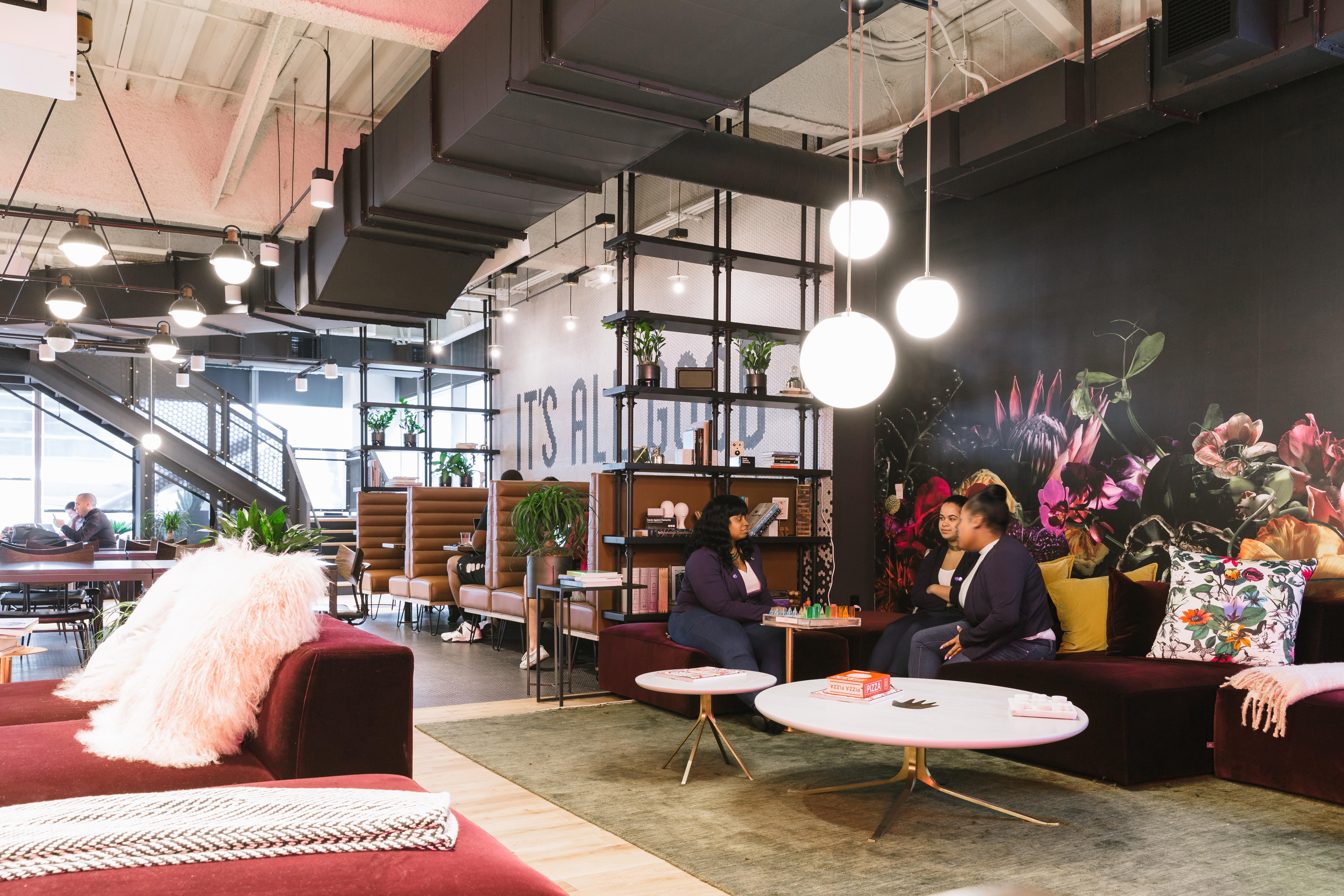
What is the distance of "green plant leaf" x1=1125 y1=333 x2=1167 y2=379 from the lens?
5.40 meters

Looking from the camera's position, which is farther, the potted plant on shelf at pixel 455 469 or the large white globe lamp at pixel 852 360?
the potted plant on shelf at pixel 455 469

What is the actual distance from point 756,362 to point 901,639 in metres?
2.39

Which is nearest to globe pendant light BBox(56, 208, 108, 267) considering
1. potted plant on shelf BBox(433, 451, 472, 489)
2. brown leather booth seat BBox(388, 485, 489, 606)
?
brown leather booth seat BBox(388, 485, 489, 606)

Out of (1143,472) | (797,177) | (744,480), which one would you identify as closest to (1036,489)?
(1143,472)

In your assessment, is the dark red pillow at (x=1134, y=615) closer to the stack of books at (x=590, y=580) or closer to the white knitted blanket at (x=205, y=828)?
the stack of books at (x=590, y=580)

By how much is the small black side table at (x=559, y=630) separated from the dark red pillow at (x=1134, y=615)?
2.84m

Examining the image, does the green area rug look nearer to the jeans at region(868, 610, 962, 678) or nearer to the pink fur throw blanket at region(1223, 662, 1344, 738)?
the pink fur throw blanket at region(1223, 662, 1344, 738)

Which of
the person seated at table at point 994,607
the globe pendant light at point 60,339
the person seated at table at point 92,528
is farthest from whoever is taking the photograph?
the person seated at table at point 92,528

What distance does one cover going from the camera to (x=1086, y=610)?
5242 millimetres

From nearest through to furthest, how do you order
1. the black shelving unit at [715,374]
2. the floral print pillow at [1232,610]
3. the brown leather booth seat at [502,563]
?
the floral print pillow at [1232,610] < the black shelving unit at [715,374] < the brown leather booth seat at [502,563]

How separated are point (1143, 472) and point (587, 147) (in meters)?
3.61

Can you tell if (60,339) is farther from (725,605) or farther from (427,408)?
(725,605)

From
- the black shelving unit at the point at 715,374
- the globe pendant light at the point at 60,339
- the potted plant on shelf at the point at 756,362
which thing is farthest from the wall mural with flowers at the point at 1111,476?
the globe pendant light at the point at 60,339

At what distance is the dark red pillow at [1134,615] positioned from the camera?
4.93 m
